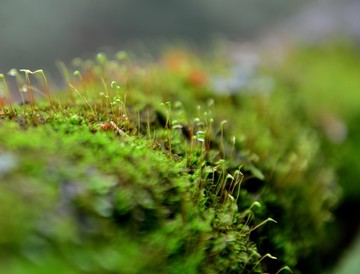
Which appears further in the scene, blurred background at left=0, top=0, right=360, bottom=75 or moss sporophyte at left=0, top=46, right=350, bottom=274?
blurred background at left=0, top=0, right=360, bottom=75

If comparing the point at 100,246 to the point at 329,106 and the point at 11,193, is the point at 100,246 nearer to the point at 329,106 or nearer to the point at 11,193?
the point at 11,193

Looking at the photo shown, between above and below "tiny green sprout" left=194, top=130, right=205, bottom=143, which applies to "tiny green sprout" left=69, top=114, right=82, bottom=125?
above

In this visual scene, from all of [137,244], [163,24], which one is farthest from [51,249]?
[163,24]

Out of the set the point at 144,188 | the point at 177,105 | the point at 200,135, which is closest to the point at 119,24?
the point at 177,105

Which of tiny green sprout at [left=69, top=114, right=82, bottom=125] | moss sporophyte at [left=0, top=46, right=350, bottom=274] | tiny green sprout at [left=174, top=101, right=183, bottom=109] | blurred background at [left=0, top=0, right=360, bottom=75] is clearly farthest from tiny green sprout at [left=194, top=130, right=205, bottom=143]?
blurred background at [left=0, top=0, right=360, bottom=75]

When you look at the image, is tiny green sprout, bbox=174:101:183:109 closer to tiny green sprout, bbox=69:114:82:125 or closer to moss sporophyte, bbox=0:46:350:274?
moss sporophyte, bbox=0:46:350:274

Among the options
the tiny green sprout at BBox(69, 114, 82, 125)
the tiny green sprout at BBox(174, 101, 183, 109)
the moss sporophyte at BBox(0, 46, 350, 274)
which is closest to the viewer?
the moss sporophyte at BBox(0, 46, 350, 274)

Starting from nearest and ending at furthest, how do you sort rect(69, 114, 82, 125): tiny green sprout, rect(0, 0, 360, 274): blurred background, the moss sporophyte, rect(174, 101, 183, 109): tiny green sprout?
the moss sporophyte < rect(69, 114, 82, 125): tiny green sprout < rect(174, 101, 183, 109): tiny green sprout < rect(0, 0, 360, 274): blurred background

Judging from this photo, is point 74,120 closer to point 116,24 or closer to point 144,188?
point 144,188
